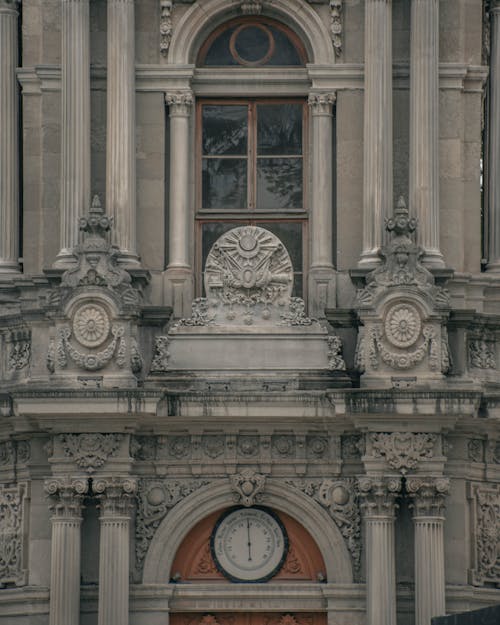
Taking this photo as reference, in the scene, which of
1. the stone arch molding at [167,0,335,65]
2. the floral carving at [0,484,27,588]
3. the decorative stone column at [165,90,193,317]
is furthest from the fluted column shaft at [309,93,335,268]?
the floral carving at [0,484,27,588]

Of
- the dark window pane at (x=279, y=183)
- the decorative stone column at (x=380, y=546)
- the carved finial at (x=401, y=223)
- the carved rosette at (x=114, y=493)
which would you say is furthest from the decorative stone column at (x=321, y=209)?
the carved rosette at (x=114, y=493)

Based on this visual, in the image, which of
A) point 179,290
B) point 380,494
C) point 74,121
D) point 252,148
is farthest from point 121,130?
point 380,494

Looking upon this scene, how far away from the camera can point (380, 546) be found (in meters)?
37.7

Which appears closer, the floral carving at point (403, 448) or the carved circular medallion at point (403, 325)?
the floral carving at point (403, 448)

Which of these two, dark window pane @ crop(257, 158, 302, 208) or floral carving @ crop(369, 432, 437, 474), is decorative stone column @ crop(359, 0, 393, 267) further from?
floral carving @ crop(369, 432, 437, 474)

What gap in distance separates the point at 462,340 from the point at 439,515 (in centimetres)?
255

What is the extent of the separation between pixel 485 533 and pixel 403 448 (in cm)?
194

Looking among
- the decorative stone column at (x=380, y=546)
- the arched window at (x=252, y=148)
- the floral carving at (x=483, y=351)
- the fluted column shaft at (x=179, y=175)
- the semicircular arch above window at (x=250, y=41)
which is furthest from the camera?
the semicircular arch above window at (x=250, y=41)

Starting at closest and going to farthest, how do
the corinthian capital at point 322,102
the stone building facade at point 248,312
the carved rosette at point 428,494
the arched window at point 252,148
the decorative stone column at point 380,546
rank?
the decorative stone column at point 380,546 → the carved rosette at point 428,494 → the stone building facade at point 248,312 → the corinthian capital at point 322,102 → the arched window at point 252,148

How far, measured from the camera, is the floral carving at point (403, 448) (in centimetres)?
3791

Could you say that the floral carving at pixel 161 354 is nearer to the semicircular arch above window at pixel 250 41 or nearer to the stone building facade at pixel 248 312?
the stone building facade at pixel 248 312

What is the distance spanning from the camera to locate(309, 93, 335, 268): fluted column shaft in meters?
39.7

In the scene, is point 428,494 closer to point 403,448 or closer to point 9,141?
point 403,448

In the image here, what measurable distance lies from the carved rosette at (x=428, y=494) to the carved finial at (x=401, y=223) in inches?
139
